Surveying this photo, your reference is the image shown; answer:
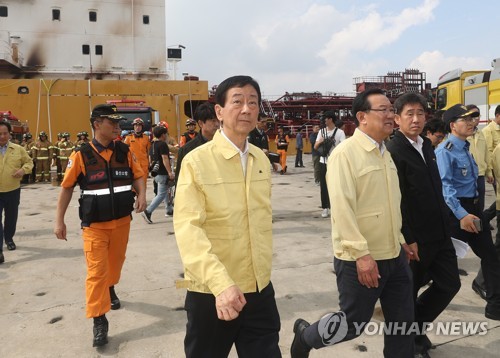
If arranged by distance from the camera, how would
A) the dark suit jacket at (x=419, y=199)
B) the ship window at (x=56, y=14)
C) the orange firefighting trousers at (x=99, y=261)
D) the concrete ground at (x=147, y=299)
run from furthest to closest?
the ship window at (x=56, y=14)
the orange firefighting trousers at (x=99, y=261)
the concrete ground at (x=147, y=299)
the dark suit jacket at (x=419, y=199)

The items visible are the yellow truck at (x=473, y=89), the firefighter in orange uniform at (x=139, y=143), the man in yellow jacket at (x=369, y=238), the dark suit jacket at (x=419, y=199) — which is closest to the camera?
the man in yellow jacket at (x=369, y=238)

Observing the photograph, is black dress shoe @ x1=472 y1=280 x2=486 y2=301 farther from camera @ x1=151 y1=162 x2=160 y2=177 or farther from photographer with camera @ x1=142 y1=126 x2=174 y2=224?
camera @ x1=151 y1=162 x2=160 y2=177

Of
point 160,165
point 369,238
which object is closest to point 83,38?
point 160,165

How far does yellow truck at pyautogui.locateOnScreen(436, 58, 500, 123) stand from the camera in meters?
12.1

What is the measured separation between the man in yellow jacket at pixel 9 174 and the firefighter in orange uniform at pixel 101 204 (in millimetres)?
2744

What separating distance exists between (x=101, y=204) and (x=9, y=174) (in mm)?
3113

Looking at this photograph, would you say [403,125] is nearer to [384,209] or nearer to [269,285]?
[384,209]

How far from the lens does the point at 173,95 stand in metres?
22.0

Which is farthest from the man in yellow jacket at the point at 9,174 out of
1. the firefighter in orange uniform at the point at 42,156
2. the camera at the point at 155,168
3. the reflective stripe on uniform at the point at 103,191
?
the firefighter in orange uniform at the point at 42,156

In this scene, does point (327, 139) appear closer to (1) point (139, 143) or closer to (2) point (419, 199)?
(1) point (139, 143)

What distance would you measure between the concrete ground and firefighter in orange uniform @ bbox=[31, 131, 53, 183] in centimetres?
831

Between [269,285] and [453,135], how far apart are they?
232cm

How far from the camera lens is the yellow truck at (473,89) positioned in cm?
1211

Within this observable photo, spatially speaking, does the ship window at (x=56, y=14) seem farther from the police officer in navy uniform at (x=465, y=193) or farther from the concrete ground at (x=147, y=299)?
the police officer in navy uniform at (x=465, y=193)
